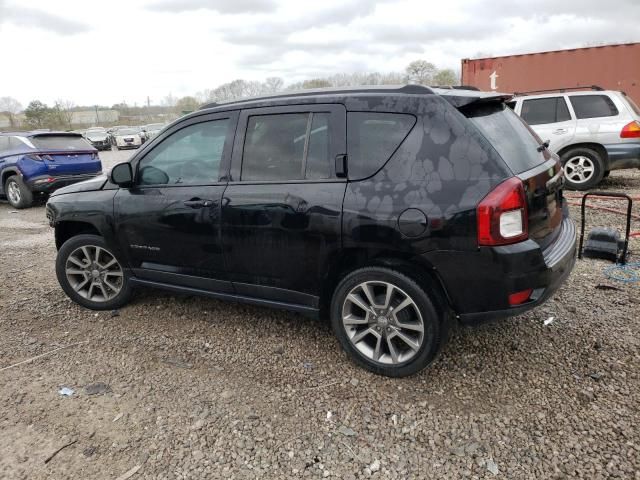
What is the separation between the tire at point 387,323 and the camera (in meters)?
2.76

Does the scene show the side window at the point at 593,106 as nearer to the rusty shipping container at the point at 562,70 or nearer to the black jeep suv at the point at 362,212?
the rusty shipping container at the point at 562,70

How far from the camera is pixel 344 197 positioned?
2830 mm

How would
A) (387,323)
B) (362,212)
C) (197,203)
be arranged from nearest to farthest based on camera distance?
(362,212) → (387,323) → (197,203)

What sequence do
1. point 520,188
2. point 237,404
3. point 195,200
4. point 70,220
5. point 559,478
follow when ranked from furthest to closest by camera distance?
point 70,220
point 195,200
point 237,404
point 520,188
point 559,478

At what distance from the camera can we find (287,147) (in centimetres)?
313

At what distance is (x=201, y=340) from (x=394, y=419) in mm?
1673

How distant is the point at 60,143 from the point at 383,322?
9399mm

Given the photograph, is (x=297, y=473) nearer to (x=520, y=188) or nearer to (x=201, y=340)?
(x=201, y=340)

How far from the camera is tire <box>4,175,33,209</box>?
9.36 m

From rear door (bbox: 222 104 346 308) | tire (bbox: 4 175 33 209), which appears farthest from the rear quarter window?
rear door (bbox: 222 104 346 308)

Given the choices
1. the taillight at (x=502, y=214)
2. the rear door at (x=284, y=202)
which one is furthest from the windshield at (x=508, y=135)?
the rear door at (x=284, y=202)

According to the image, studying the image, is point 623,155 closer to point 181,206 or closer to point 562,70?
point 562,70

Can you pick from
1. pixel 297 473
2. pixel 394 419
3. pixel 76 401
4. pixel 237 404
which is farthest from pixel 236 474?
pixel 76 401

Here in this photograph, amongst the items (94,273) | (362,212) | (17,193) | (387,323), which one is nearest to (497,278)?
(387,323)
